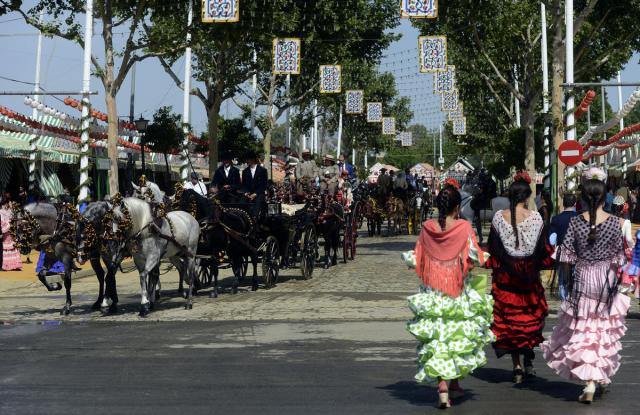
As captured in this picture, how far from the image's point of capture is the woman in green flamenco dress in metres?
9.16

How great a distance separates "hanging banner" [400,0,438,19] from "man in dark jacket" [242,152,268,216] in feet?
29.5

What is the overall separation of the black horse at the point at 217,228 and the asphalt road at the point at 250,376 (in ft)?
14.5

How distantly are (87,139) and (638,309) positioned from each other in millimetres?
17610

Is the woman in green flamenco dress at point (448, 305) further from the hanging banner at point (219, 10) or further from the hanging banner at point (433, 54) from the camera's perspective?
the hanging banner at point (433, 54)

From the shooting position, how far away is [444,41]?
37312 mm

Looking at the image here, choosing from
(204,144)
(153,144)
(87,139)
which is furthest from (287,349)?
(204,144)

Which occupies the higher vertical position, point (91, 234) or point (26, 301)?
point (91, 234)

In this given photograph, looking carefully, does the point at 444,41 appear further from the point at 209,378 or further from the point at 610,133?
the point at 610,133

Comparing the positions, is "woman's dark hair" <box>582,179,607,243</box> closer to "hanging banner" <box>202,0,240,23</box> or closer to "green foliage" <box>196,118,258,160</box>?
"hanging banner" <box>202,0,240,23</box>

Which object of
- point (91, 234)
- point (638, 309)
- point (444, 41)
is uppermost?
point (444, 41)

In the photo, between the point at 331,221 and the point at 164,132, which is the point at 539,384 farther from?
the point at 164,132

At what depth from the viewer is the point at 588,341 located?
31.5ft

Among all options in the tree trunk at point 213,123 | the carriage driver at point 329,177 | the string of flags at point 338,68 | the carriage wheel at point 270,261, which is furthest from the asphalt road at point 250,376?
the tree trunk at point 213,123

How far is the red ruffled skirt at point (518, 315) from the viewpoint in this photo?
33.5 ft
